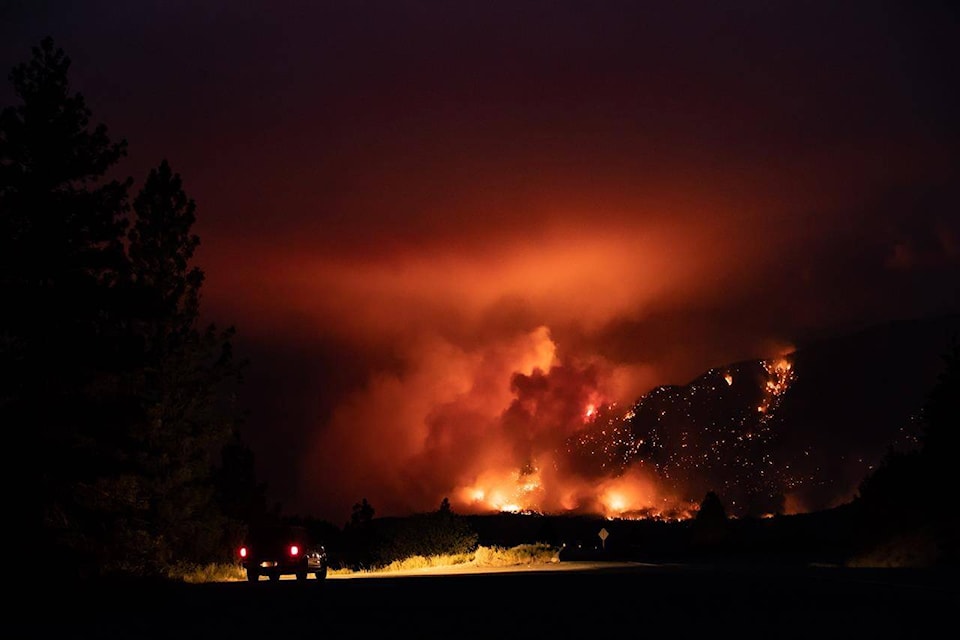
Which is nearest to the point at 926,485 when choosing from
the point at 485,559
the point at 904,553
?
the point at 904,553

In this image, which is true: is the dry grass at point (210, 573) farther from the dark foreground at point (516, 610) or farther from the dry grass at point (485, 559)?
the dark foreground at point (516, 610)

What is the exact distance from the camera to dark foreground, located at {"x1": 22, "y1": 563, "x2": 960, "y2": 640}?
17.0 m

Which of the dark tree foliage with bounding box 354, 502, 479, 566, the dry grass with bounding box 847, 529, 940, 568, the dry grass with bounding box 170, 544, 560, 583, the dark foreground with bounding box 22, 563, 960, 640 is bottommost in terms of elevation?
the dark foreground with bounding box 22, 563, 960, 640

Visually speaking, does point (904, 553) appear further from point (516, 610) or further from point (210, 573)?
point (516, 610)

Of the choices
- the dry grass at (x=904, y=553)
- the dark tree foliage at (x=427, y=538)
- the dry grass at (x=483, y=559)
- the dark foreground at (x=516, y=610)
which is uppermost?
the dark tree foliage at (x=427, y=538)

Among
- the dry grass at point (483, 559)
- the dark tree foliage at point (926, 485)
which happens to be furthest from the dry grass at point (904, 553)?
the dry grass at point (483, 559)

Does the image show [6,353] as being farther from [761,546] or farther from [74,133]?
[761,546]

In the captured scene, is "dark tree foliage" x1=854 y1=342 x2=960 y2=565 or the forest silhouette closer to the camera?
the forest silhouette

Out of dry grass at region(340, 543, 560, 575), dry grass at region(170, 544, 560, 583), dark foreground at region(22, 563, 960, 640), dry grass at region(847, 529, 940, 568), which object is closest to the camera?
dark foreground at region(22, 563, 960, 640)

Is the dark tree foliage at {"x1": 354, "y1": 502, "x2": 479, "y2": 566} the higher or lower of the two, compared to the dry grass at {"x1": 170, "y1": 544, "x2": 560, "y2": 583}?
higher

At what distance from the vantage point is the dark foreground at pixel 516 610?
17.0 m

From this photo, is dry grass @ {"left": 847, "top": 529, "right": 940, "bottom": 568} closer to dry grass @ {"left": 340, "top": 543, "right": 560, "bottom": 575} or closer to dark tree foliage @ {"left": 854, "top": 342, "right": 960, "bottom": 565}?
dark tree foliage @ {"left": 854, "top": 342, "right": 960, "bottom": 565}

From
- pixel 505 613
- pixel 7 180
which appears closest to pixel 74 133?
pixel 7 180

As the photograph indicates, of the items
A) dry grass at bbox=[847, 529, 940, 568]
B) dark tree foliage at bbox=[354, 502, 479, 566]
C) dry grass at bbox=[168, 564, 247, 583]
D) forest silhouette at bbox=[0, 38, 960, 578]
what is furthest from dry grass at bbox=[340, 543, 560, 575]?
forest silhouette at bbox=[0, 38, 960, 578]
